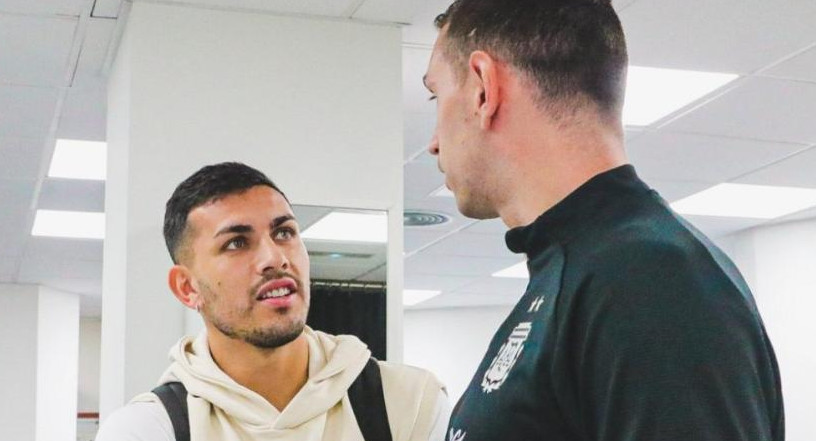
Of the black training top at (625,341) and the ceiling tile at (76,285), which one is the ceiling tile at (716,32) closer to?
the black training top at (625,341)

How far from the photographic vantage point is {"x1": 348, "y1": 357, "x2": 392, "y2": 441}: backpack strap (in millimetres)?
1911

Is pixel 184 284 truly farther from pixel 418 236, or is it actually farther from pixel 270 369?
pixel 418 236

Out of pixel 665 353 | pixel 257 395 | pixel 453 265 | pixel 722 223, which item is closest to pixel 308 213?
pixel 257 395

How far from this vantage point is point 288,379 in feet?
6.66

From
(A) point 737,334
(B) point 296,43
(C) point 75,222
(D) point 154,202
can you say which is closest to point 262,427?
(A) point 737,334

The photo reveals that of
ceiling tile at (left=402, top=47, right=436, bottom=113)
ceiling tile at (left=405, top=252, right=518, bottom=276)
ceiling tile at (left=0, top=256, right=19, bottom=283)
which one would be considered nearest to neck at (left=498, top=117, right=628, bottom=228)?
ceiling tile at (left=402, top=47, right=436, bottom=113)

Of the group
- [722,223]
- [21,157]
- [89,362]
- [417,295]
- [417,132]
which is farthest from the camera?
[89,362]

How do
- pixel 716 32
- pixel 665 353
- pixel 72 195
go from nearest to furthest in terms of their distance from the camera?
pixel 665 353, pixel 716 32, pixel 72 195

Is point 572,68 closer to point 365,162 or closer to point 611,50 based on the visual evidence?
point 611,50

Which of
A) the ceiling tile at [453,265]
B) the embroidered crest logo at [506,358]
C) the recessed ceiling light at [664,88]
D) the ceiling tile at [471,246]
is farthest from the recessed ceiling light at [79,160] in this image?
the embroidered crest logo at [506,358]

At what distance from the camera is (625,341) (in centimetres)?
95

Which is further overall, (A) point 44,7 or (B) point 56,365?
(B) point 56,365

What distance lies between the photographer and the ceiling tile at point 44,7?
3516 millimetres

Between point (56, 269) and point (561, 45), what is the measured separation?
7.83m
